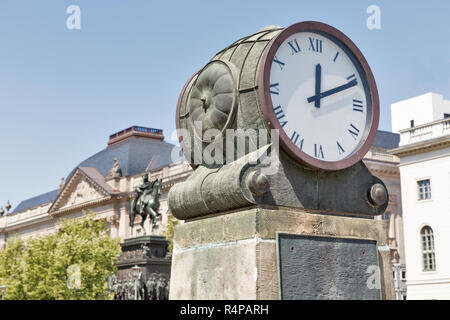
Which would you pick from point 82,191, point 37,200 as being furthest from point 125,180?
point 37,200

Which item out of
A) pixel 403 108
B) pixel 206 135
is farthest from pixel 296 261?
pixel 403 108

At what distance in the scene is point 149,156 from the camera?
69.6 m

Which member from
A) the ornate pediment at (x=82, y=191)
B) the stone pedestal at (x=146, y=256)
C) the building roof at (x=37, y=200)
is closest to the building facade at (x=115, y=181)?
the ornate pediment at (x=82, y=191)

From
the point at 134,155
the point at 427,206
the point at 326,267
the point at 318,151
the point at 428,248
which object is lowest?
the point at 326,267

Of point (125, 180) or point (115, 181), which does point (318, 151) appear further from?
point (115, 181)

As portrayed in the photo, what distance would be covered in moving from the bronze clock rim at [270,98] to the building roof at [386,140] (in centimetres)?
5143

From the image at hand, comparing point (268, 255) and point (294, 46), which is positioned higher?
point (294, 46)

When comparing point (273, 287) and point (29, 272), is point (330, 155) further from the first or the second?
point (29, 272)

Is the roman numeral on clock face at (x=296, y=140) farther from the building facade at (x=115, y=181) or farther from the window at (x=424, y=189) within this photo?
the building facade at (x=115, y=181)

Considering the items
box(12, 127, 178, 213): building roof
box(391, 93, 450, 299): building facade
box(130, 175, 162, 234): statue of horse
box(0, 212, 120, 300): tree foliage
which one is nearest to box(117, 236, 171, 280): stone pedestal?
box(130, 175, 162, 234): statue of horse

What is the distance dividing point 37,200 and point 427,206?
65872 millimetres

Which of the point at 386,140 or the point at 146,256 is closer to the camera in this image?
the point at 146,256

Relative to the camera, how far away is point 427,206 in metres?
39.2

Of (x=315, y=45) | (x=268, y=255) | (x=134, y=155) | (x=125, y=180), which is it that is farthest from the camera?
(x=134, y=155)
